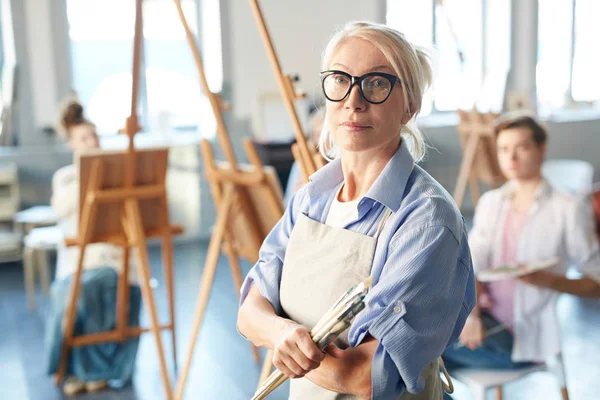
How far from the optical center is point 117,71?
688 cm

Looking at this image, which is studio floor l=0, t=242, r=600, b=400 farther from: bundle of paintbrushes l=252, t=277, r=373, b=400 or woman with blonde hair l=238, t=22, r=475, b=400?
bundle of paintbrushes l=252, t=277, r=373, b=400

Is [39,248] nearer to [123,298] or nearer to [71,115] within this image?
[71,115]

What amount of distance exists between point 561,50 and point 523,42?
1.97ft

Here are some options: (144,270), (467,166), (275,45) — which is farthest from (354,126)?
(275,45)

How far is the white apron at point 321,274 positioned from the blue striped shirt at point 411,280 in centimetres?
4

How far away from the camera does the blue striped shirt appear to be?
1.22 meters

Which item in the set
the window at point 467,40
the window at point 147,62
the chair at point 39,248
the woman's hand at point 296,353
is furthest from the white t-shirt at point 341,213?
the window at point 467,40

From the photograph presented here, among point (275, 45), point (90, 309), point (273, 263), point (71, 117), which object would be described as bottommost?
point (90, 309)

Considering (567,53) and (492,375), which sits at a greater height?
(567,53)

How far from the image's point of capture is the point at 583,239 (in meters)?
2.50

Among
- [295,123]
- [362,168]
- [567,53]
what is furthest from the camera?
[567,53]

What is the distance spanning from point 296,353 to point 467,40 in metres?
7.78

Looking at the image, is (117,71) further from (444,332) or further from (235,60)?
(444,332)

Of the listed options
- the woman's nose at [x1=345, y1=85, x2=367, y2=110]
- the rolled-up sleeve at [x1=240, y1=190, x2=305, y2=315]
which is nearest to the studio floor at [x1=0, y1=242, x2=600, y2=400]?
the rolled-up sleeve at [x1=240, y1=190, x2=305, y2=315]
